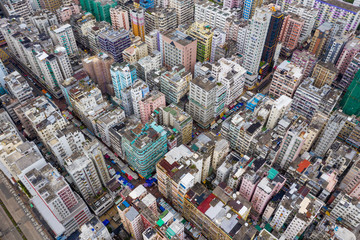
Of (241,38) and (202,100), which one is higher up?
(241,38)

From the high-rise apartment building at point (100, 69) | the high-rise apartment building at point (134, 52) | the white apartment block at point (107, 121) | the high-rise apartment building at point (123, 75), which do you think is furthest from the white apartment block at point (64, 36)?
the white apartment block at point (107, 121)

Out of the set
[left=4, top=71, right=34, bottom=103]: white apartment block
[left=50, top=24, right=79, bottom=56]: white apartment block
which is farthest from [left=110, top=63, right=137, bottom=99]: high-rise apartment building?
[left=50, top=24, right=79, bottom=56]: white apartment block

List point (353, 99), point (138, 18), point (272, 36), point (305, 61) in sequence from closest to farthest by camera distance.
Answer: point (353, 99), point (272, 36), point (305, 61), point (138, 18)

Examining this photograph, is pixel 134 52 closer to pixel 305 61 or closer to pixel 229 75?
pixel 229 75

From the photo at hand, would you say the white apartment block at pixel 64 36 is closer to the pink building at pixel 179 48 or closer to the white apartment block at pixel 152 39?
the white apartment block at pixel 152 39

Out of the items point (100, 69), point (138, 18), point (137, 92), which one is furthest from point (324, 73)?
point (100, 69)

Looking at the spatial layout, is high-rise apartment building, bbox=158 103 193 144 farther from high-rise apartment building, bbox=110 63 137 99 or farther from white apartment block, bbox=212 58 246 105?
white apartment block, bbox=212 58 246 105
